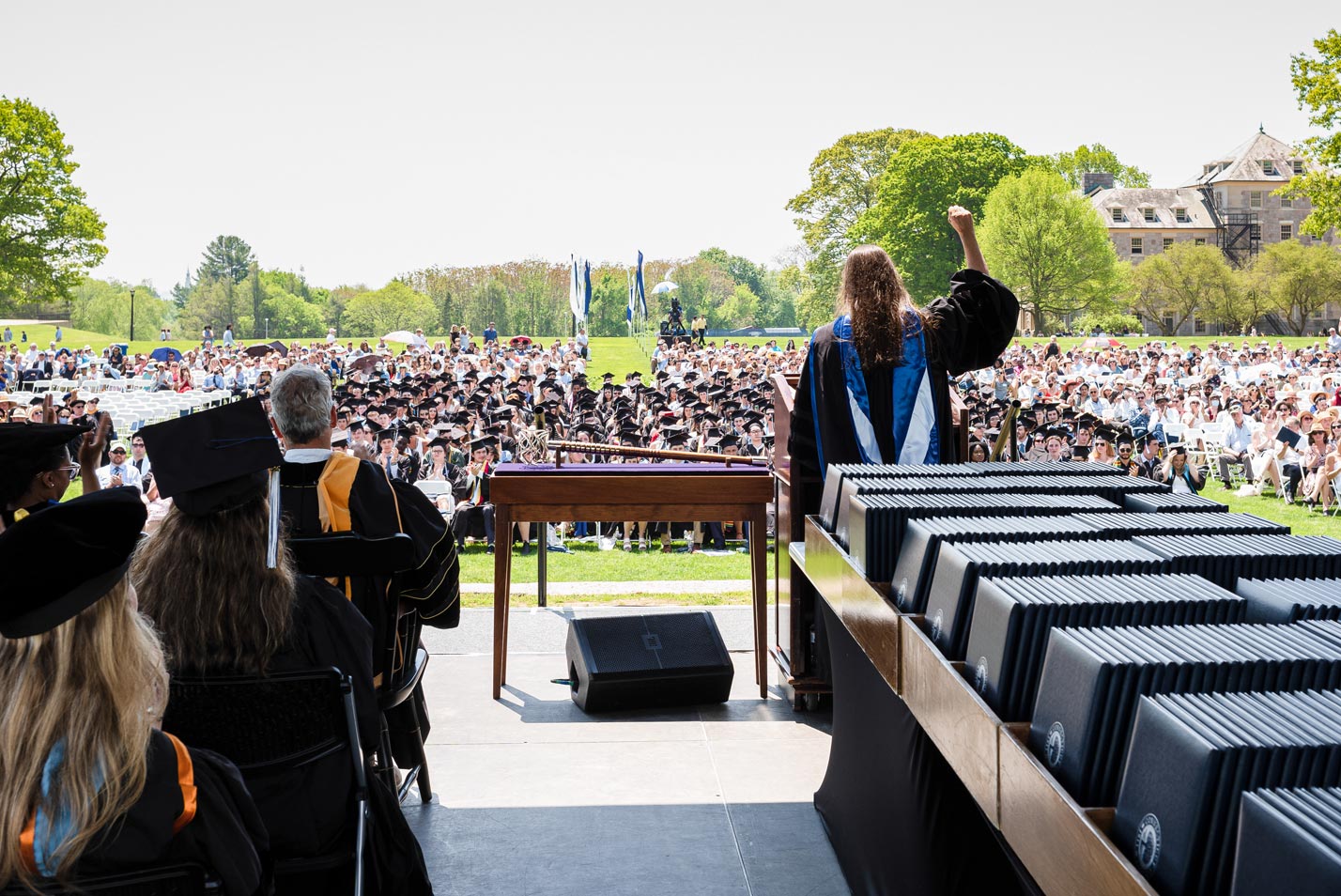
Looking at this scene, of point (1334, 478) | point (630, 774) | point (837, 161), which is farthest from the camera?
point (837, 161)

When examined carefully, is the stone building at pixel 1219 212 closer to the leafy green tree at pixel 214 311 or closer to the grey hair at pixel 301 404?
the leafy green tree at pixel 214 311

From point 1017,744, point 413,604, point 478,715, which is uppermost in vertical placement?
point 1017,744

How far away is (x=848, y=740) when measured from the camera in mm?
3930

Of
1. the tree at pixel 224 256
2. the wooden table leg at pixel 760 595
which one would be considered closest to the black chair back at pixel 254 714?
the wooden table leg at pixel 760 595

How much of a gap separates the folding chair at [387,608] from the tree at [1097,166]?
110 meters

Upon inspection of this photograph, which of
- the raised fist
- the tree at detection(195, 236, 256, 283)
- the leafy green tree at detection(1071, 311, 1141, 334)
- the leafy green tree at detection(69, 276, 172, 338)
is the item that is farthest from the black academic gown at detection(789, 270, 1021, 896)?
the tree at detection(195, 236, 256, 283)

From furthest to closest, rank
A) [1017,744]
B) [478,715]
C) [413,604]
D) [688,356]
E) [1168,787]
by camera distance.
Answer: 1. [688,356]
2. [478,715]
3. [413,604]
4. [1017,744]
5. [1168,787]

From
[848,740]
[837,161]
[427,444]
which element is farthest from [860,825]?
[837,161]

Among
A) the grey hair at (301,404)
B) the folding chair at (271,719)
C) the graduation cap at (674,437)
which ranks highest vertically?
the grey hair at (301,404)

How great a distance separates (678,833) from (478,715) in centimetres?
173

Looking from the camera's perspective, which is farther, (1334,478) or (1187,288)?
(1187,288)

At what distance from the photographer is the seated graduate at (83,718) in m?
1.87

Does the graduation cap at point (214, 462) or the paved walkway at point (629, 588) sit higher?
the graduation cap at point (214, 462)

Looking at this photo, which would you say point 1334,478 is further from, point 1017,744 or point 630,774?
point 1017,744
